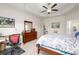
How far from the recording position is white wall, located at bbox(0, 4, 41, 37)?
41.1 inches

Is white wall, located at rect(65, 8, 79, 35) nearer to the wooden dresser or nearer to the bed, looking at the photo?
the bed

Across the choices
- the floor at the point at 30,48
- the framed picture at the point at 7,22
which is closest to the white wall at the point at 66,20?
the floor at the point at 30,48

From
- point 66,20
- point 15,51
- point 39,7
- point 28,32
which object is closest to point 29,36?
point 28,32

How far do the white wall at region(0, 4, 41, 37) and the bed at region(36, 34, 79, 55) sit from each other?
5.7 inches

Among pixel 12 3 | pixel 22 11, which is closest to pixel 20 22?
pixel 22 11

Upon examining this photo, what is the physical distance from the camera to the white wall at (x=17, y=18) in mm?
1044

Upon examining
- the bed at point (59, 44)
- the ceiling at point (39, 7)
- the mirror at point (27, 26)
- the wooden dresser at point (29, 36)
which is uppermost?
the ceiling at point (39, 7)

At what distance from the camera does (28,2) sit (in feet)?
3.59

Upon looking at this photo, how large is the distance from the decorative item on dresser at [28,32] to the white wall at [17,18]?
1.9 inches

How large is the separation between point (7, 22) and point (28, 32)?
0.32 meters

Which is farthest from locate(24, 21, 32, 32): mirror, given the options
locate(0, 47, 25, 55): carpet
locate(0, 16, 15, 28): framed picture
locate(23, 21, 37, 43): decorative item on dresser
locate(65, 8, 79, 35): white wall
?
locate(65, 8, 79, 35): white wall

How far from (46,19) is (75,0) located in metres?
0.46

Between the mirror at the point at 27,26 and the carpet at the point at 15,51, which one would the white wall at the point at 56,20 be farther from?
the carpet at the point at 15,51
